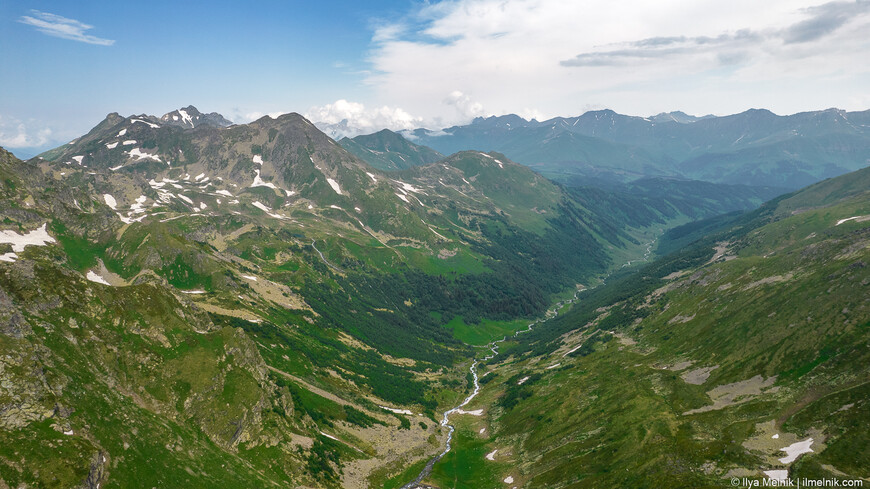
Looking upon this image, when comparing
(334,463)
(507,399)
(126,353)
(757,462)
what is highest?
(126,353)

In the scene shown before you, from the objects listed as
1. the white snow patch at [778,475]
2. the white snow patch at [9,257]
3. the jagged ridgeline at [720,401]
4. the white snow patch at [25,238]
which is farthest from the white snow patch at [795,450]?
the white snow patch at [25,238]

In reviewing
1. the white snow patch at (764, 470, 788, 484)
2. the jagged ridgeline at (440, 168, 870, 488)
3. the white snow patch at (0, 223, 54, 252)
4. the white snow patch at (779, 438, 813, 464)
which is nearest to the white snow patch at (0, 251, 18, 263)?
the white snow patch at (0, 223, 54, 252)

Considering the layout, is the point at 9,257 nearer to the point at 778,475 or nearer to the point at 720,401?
the point at 778,475

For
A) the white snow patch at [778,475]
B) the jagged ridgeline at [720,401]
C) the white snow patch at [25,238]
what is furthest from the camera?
the white snow patch at [25,238]

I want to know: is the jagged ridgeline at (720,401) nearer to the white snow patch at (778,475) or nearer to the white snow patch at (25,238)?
the white snow patch at (778,475)

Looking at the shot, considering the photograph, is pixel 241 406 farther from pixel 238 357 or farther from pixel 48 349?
pixel 48 349

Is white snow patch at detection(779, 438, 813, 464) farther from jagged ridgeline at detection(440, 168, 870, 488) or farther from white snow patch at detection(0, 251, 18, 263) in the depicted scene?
white snow patch at detection(0, 251, 18, 263)

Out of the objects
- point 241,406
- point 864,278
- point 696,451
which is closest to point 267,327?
point 241,406
